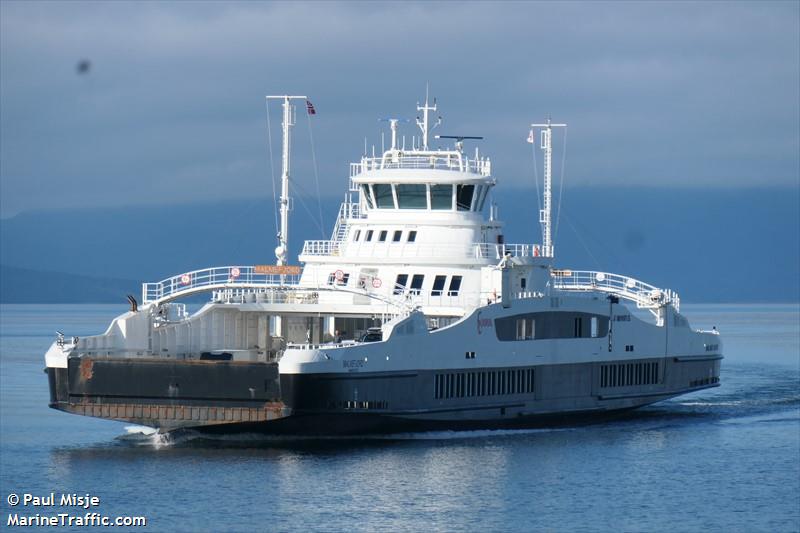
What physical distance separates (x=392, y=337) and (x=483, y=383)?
15.1 ft

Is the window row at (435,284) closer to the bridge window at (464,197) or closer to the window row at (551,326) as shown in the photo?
the window row at (551,326)

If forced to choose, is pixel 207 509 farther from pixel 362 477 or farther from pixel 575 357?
pixel 575 357

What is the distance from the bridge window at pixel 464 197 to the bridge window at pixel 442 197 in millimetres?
255

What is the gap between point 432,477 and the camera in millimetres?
36406

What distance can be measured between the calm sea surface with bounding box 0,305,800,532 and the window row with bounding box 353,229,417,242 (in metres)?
6.76

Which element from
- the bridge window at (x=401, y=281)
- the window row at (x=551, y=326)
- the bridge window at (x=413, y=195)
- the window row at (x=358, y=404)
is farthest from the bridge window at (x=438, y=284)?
the window row at (x=358, y=404)

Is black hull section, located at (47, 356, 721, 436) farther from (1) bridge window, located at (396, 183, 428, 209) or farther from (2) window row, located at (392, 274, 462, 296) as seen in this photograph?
(1) bridge window, located at (396, 183, 428, 209)

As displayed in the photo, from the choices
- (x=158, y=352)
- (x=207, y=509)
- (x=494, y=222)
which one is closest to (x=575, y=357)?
(x=494, y=222)

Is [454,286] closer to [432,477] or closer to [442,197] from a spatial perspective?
[442,197]

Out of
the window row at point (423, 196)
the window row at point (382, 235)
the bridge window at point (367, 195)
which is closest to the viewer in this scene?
the window row at point (382, 235)

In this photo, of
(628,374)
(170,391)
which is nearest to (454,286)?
(628,374)

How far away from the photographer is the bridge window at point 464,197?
47.3 m

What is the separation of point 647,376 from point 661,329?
175 cm

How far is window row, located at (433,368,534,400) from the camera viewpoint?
41.9 metres
